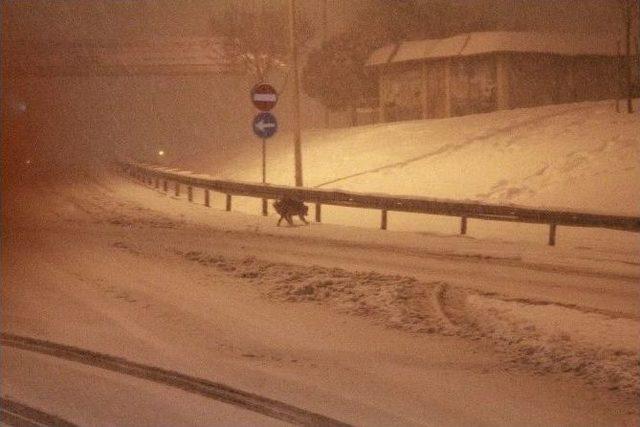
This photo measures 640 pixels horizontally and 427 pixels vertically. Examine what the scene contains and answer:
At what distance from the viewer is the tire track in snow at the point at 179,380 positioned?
7.26 metres

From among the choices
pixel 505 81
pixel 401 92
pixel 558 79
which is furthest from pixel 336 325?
pixel 401 92

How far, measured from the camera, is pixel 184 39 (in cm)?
6819

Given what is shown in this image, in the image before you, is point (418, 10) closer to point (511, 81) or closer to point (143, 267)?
point (511, 81)

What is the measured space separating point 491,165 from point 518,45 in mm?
13514

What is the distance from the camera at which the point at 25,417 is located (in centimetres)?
726

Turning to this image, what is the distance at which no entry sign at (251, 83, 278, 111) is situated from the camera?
23.7m

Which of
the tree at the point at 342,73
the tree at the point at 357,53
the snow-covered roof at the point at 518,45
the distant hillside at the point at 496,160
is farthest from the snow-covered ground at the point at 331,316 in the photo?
the tree at the point at 357,53

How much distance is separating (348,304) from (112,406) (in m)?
4.65

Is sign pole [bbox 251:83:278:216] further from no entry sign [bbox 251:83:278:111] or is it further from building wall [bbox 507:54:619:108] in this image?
building wall [bbox 507:54:619:108]

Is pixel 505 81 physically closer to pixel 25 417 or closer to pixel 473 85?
pixel 473 85

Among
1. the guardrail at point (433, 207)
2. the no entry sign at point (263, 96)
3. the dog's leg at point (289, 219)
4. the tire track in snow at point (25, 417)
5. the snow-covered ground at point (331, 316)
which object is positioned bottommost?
the dog's leg at point (289, 219)

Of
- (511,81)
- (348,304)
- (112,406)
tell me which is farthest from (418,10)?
(112,406)

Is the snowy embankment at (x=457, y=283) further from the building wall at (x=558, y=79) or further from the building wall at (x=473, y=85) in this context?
the building wall at (x=558, y=79)

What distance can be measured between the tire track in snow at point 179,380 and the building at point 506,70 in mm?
35718
